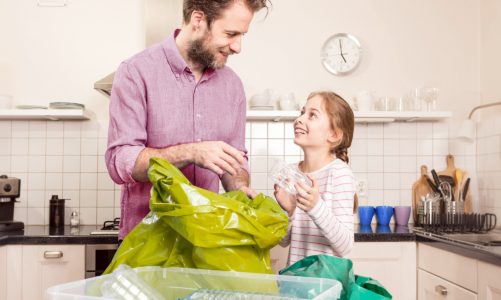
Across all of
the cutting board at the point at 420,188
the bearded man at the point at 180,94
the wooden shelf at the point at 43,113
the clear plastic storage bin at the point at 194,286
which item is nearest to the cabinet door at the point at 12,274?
the wooden shelf at the point at 43,113

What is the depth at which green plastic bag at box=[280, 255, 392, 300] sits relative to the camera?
1007 millimetres

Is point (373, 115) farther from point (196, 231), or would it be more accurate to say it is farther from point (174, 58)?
point (196, 231)

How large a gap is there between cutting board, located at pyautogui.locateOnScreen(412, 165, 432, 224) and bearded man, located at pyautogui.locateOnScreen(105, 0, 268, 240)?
1993 mm

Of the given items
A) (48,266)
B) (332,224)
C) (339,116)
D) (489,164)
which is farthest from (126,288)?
(489,164)

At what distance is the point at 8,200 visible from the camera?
306 cm

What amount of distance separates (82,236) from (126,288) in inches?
77.9

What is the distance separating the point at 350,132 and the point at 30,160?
7.37ft

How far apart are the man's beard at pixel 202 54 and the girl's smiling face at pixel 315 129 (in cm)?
35

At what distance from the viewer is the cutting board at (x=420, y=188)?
338 cm

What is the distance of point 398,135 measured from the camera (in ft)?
11.4

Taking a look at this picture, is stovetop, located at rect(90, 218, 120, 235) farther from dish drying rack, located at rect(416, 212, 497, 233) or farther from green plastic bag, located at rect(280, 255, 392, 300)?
green plastic bag, located at rect(280, 255, 392, 300)

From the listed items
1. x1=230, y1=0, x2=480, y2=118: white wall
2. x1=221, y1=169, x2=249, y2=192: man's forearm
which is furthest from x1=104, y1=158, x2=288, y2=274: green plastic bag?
x1=230, y1=0, x2=480, y2=118: white wall

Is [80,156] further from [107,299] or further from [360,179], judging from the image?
[107,299]

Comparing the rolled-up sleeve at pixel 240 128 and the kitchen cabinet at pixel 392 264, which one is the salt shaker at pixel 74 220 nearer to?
the kitchen cabinet at pixel 392 264
